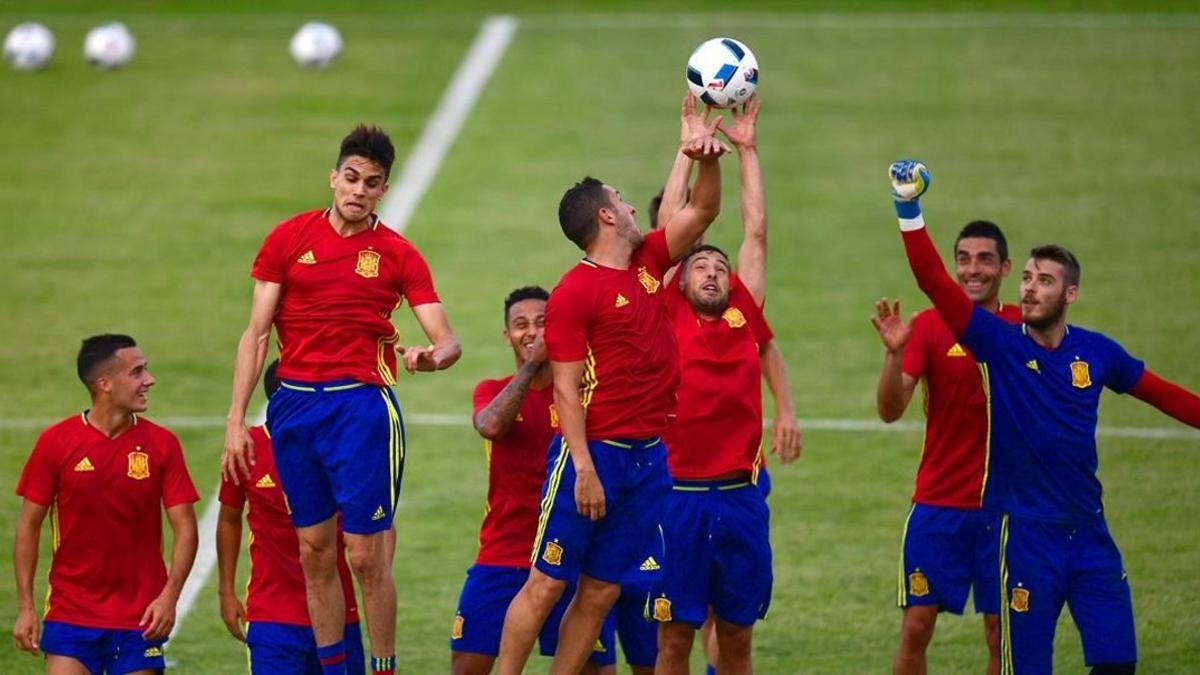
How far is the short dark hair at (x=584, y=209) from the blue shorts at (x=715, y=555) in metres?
1.64

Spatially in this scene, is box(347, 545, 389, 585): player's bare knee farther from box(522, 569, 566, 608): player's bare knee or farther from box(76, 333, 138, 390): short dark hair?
box(76, 333, 138, 390): short dark hair

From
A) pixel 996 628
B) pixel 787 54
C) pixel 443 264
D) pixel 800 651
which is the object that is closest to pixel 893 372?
pixel 996 628

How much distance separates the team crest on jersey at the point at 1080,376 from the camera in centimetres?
1066

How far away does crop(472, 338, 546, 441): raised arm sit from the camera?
10742mm

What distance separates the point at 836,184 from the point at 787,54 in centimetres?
518

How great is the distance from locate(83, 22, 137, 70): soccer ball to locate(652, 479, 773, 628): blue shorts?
21.1 meters

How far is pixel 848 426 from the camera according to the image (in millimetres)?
19266

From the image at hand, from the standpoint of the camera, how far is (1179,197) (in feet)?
83.4

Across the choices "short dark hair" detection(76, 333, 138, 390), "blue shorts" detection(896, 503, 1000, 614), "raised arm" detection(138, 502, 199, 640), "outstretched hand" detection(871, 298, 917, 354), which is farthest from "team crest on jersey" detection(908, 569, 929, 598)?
"short dark hair" detection(76, 333, 138, 390)

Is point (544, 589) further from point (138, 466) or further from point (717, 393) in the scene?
point (138, 466)

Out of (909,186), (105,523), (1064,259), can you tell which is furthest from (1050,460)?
(105,523)

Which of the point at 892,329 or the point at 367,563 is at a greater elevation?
the point at 892,329

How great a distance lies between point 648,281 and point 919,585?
9.31 ft

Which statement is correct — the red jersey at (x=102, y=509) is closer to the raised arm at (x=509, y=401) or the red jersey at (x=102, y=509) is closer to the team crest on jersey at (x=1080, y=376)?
the raised arm at (x=509, y=401)
